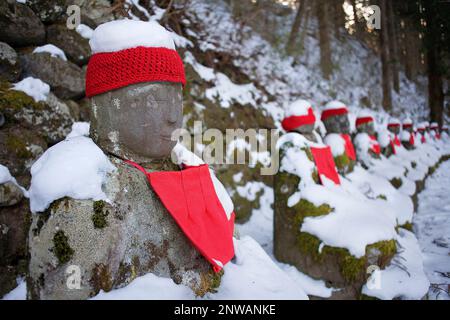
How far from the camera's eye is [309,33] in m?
12.1

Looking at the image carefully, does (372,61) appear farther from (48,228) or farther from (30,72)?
A: (48,228)

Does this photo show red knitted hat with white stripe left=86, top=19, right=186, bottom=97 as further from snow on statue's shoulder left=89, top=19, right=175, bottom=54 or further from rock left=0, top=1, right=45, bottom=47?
rock left=0, top=1, right=45, bottom=47

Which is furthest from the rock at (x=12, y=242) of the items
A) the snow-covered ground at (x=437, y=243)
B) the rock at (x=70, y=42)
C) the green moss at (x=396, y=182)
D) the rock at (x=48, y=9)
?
the green moss at (x=396, y=182)

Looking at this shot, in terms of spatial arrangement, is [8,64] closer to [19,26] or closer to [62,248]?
[19,26]

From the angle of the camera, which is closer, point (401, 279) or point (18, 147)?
point (18, 147)

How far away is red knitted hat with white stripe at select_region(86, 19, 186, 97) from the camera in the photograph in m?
1.36

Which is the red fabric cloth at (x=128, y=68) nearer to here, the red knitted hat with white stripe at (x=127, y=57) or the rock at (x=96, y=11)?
the red knitted hat with white stripe at (x=127, y=57)

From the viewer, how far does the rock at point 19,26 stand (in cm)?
237

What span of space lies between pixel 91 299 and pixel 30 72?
Answer: 7.56 feet

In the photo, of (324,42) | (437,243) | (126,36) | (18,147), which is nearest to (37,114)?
(18,147)

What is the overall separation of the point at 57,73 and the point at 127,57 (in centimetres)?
176

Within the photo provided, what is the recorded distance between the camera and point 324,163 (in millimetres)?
3221

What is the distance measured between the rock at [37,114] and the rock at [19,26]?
0.51m

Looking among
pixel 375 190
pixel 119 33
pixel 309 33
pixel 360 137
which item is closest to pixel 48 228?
pixel 119 33
